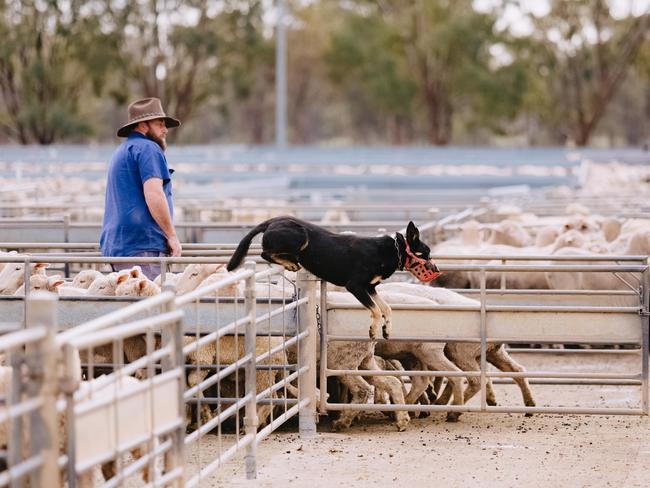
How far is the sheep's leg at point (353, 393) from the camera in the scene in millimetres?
9320

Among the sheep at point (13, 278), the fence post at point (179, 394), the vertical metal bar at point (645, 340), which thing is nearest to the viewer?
the fence post at point (179, 394)

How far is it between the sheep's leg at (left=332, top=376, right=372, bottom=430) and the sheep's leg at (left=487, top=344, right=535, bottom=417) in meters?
0.96

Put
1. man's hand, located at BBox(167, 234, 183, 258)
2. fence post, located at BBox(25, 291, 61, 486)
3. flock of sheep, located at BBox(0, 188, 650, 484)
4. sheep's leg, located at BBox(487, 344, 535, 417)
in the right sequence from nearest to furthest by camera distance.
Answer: fence post, located at BBox(25, 291, 61, 486)
flock of sheep, located at BBox(0, 188, 650, 484)
man's hand, located at BBox(167, 234, 183, 258)
sheep's leg, located at BBox(487, 344, 535, 417)

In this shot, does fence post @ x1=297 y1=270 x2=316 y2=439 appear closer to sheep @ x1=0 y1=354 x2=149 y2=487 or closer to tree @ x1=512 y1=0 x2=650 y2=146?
sheep @ x1=0 y1=354 x2=149 y2=487

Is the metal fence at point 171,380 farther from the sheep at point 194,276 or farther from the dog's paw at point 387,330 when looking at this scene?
the dog's paw at point 387,330

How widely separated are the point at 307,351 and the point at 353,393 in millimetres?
580

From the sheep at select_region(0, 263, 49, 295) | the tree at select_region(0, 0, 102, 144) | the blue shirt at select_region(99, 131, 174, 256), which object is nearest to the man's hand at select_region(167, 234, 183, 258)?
the blue shirt at select_region(99, 131, 174, 256)

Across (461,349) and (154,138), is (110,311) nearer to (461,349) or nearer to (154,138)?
(154,138)

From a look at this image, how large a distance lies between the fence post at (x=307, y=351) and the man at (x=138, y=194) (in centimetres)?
102

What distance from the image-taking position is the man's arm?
9289mm

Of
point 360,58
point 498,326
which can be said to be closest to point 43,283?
point 498,326

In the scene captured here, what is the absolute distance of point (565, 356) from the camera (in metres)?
13.3

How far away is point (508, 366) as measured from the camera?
9.78m

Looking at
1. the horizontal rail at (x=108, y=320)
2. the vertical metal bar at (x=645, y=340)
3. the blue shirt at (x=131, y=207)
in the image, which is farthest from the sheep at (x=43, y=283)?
the vertical metal bar at (x=645, y=340)
